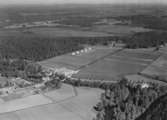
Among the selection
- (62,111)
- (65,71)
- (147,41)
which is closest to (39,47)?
(65,71)

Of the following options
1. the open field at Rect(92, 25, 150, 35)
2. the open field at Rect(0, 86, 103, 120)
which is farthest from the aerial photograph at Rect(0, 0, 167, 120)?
the open field at Rect(92, 25, 150, 35)

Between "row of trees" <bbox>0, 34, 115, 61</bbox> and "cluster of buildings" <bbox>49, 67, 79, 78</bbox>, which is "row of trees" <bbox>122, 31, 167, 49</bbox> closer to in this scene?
"row of trees" <bbox>0, 34, 115, 61</bbox>

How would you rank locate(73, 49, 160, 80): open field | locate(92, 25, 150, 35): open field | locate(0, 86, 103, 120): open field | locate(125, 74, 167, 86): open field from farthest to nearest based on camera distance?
1. locate(92, 25, 150, 35): open field
2. locate(73, 49, 160, 80): open field
3. locate(125, 74, 167, 86): open field
4. locate(0, 86, 103, 120): open field

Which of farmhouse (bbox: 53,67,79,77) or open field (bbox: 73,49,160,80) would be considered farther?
farmhouse (bbox: 53,67,79,77)

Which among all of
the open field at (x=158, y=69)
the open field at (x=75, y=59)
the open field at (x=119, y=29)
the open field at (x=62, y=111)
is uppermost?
the open field at (x=119, y=29)

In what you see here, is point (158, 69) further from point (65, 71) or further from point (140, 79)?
point (65, 71)

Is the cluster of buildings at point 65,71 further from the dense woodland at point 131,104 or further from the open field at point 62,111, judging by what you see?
the dense woodland at point 131,104

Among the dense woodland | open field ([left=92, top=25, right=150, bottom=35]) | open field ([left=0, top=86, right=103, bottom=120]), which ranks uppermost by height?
open field ([left=92, top=25, right=150, bottom=35])

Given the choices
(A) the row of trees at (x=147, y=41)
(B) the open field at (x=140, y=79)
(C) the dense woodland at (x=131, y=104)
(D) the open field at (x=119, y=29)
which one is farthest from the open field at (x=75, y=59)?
(D) the open field at (x=119, y=29)
